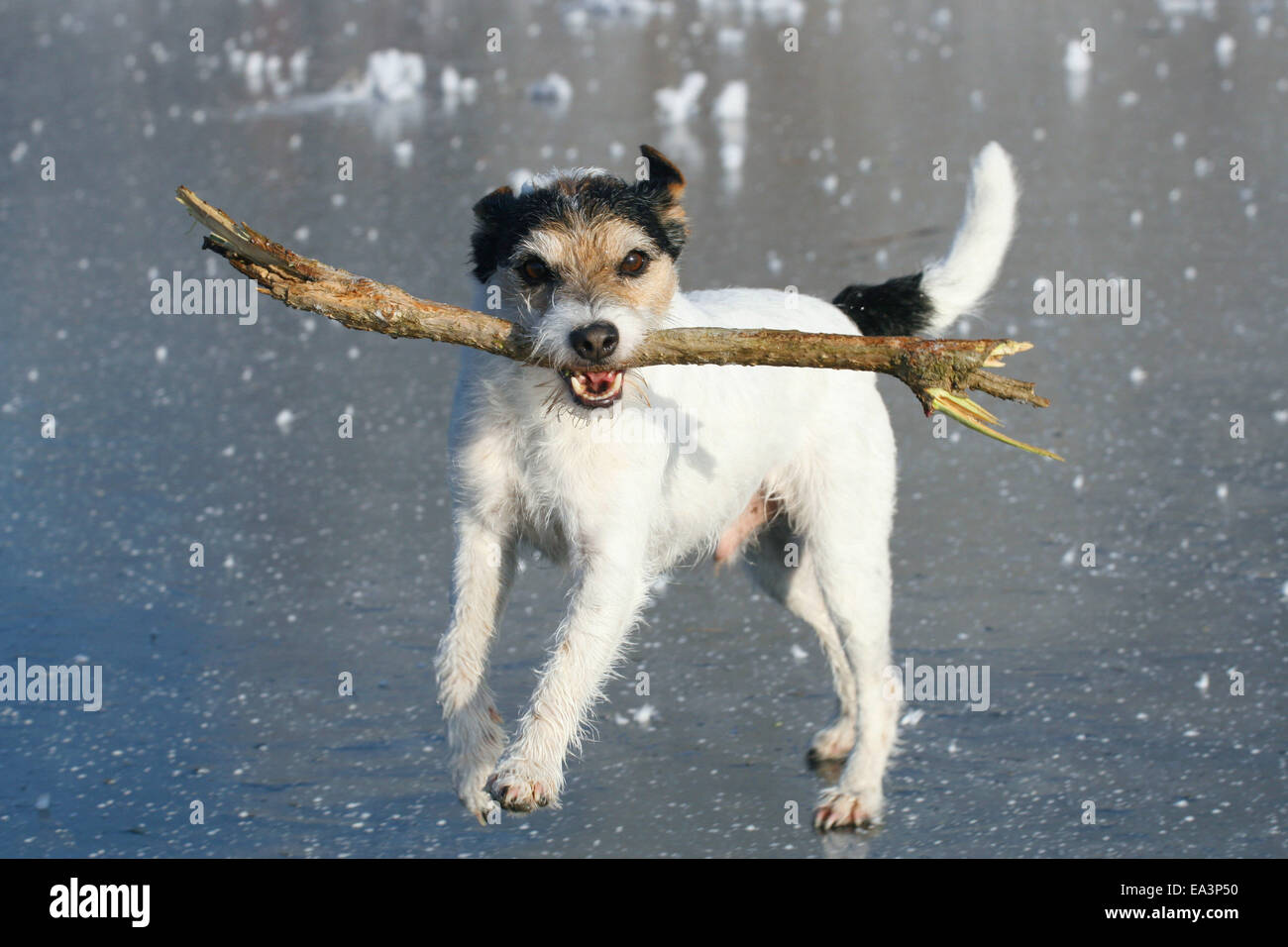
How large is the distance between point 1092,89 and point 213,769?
36.7ft

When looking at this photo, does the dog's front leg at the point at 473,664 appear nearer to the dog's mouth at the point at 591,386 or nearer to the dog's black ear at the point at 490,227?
the dog's mouth at the point at 591,386

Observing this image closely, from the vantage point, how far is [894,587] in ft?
17.5

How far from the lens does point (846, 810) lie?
4082mm

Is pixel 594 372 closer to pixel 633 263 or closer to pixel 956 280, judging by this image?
pixel 633 263

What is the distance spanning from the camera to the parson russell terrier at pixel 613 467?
3.58 m

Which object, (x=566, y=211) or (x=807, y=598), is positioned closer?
(x=566, y=211)

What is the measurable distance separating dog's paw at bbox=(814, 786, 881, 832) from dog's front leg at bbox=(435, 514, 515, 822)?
94cm

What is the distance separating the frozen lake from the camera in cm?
411

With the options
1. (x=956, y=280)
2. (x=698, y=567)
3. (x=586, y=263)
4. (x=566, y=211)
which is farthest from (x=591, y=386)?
(x=698, y=567)

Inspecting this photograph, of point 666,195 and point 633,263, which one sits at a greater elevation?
point 666,195

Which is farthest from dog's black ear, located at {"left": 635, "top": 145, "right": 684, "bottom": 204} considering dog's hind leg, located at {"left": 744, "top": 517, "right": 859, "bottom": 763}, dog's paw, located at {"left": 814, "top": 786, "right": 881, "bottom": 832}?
dog's paw, located at {"left": 814, "top": 786, "right": 881, "bottom": 832}

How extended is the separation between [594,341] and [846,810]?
151 centimetres

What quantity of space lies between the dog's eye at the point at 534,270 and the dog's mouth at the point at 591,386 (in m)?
0.26

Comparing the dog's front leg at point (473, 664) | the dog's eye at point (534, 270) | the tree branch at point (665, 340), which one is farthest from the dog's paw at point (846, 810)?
the dog's eye at point (534, 270)
